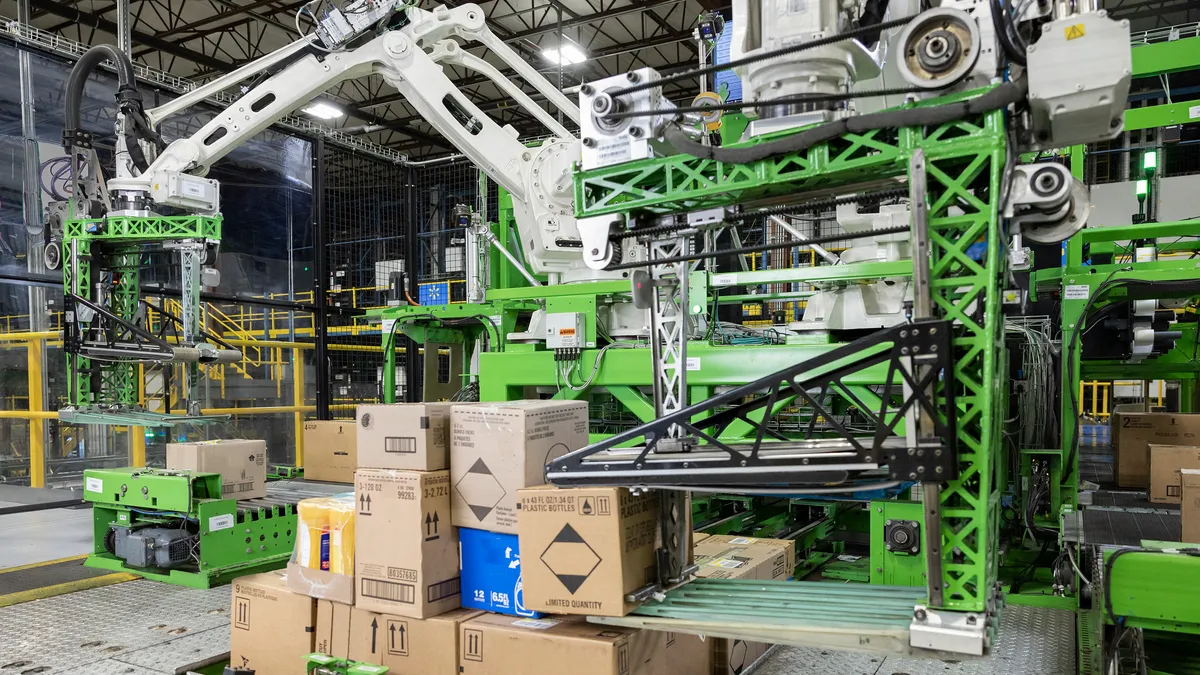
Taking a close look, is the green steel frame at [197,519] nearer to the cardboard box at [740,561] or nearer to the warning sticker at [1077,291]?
the cardboard box at [740,561]

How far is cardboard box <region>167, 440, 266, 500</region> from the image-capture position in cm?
537

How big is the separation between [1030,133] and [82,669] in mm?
4586

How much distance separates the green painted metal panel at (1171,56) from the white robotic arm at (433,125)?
164 inches

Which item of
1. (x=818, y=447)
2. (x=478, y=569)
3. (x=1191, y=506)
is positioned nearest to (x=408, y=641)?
(x=478, y=569)

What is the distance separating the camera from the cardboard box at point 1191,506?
3.69 metres

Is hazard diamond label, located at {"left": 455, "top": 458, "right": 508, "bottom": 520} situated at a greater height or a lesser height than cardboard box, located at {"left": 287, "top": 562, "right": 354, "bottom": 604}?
greater

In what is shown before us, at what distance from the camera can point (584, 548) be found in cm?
287

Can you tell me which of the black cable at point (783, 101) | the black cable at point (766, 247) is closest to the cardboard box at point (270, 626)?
the black cable at point (766, 247)

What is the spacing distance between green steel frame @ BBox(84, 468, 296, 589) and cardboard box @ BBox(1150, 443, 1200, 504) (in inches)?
223

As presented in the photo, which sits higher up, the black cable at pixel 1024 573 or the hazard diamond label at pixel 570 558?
the hazard diamond label at pixel 570 558

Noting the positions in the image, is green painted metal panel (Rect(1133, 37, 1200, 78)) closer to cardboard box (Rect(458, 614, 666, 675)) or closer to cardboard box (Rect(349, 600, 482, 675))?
cardboard box (Rect(458, 614, 666, 675))

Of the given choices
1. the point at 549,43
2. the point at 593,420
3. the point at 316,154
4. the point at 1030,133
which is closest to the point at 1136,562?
the point at 1030,133

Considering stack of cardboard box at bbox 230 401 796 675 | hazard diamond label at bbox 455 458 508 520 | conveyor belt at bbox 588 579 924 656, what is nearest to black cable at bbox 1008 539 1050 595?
stack of cardboard box at bbox 230 401 796 675

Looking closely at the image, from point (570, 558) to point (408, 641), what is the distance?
836 millimetres
